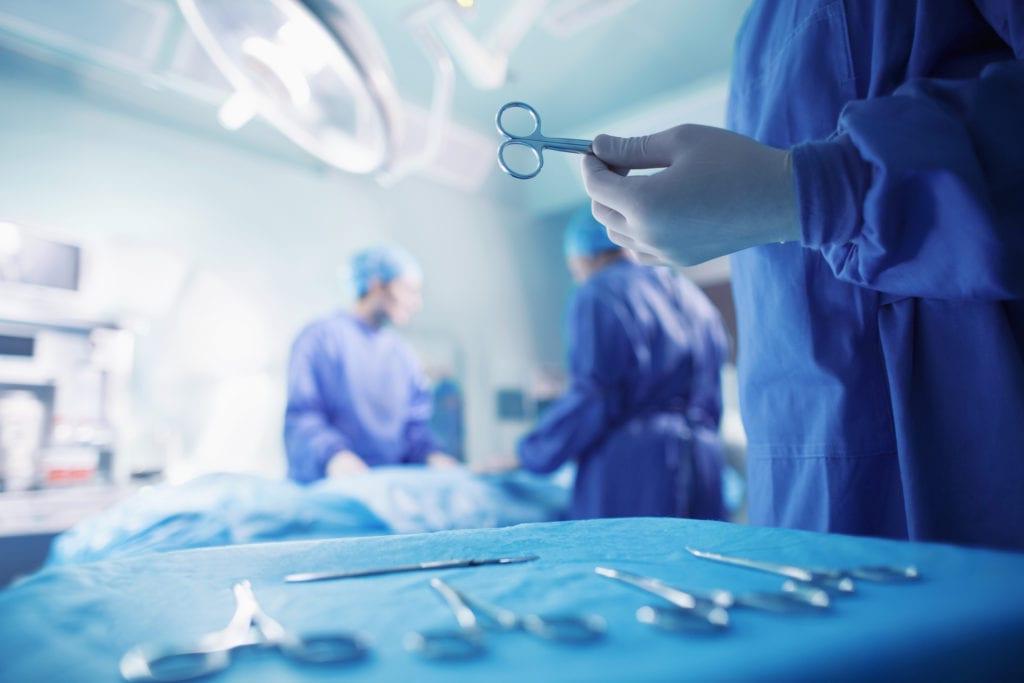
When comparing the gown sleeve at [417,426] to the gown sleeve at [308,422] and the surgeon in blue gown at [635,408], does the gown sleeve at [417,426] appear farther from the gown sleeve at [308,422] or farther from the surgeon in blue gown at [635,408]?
the surgeon in blue gown at [635,408]

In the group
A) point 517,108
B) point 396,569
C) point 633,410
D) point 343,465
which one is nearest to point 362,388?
point 343,465

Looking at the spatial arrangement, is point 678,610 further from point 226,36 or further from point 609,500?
point 609,500

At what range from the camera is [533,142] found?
0.77 m

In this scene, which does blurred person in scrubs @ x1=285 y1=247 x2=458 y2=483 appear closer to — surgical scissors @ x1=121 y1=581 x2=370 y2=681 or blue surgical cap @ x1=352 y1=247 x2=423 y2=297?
blue surgical cap @ x1=352 y1=247 x2=423 y2=297

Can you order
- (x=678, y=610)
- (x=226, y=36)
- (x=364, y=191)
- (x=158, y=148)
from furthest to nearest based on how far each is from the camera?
(x=364, y=191), (x=158, y=148), (x=226, y=36), (x=678, y=610)

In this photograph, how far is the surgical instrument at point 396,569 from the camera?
0.53 metres

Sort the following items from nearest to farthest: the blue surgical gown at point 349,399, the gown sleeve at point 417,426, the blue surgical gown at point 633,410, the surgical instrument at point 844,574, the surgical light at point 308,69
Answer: the surgical instrument at point 844,574 → the surgical light at point 308,69 → the blue surgical gown at point 633,410 → the blue surgical gown at point 349,399 → the gown sleeve at point 417,426

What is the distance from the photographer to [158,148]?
279 cm

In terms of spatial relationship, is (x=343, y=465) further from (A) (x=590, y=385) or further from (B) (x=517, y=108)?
(B) (x=517, y=108)

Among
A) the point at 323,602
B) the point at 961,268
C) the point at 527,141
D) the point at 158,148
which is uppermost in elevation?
the point at 158,148

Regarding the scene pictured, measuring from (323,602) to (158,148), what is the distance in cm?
290

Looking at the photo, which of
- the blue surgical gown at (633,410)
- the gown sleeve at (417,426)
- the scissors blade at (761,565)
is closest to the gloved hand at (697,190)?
the scissors blade at (761,565)

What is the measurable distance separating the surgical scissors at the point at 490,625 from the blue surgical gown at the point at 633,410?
1691mm

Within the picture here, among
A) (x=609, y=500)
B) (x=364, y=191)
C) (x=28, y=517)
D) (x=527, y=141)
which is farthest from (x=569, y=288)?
(x=527, y=141)
